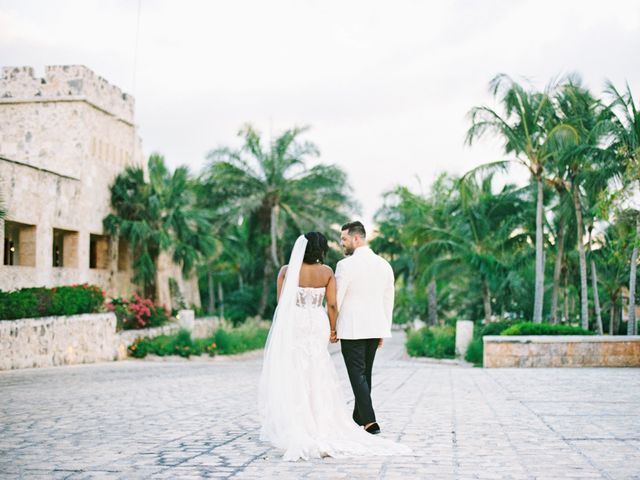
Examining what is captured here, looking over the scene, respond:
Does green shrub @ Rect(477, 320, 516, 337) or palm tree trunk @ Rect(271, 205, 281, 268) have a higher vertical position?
palm tree trunk @ Rect(271, 205, 281, 268)

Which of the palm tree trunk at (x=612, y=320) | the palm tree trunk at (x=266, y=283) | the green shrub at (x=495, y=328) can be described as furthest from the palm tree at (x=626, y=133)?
the palm tree trunk at (x=266, y=283)

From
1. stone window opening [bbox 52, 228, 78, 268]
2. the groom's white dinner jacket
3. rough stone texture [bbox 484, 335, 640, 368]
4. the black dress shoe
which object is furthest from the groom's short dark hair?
stone window opening [bbox 52, 228, 78, 268]

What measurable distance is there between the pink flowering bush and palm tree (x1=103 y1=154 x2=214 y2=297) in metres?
2.47

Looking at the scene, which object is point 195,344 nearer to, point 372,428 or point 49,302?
point 49,302

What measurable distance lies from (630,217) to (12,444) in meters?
17.8

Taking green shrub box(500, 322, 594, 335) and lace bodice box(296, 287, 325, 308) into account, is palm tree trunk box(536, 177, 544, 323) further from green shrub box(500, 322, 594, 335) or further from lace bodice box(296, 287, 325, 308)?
lace bodice box(296, 287, 325, 308)

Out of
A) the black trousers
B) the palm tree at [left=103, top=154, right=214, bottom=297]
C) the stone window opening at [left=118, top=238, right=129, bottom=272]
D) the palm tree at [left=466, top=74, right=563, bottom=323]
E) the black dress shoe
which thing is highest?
the palm tree at [left=466, top=74, right=563, bottom=323]

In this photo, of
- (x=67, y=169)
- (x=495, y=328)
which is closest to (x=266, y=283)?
(x=67, y=169)

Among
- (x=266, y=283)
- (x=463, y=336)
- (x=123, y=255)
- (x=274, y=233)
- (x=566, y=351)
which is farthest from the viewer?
(x=266, y=283)

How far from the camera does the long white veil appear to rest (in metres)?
6.78

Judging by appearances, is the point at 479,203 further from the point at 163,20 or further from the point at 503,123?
the point at 163,20

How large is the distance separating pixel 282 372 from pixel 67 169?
21.6m

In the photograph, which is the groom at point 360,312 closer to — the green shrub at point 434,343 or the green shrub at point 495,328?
the green shrub at point 495,328

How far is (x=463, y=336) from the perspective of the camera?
2592 centimetres
